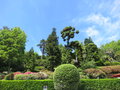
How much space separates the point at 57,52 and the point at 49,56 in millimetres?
1808

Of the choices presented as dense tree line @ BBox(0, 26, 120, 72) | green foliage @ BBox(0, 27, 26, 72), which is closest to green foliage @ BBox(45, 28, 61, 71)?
dense tree line @ BBox(0, 26, 120, 72)

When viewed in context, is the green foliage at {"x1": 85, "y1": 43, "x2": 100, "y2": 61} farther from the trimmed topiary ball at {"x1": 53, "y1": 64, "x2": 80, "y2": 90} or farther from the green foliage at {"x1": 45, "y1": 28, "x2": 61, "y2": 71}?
the trimmed topiary ball at {"x1": 53, "y1": 64, "x2": 80, "y2": 90}

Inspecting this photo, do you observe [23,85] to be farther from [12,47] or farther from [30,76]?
[12,47]

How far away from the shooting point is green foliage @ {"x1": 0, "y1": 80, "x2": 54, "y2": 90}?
11.4m

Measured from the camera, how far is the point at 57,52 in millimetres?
27828

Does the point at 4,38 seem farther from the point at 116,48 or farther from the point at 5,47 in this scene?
the point at 116,48

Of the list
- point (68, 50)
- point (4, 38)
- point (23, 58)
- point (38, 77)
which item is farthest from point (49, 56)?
point (38, 77)

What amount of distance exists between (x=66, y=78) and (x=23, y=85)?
384cm

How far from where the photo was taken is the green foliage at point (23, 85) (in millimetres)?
11391

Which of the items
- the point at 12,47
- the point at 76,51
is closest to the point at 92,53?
the point at 76,51

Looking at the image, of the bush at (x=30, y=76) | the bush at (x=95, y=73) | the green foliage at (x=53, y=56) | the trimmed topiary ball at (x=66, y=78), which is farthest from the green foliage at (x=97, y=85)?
the green foliage at (x=53, y=56)

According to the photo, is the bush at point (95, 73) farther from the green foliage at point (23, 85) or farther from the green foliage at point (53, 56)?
the green foliage at point (23, 85)

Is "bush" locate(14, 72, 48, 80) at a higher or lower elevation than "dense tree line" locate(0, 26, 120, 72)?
lower

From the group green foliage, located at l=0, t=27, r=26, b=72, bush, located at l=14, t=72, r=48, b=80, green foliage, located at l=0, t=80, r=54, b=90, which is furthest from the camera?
green foliage, located at l=0, t=27, r=26, b=72
